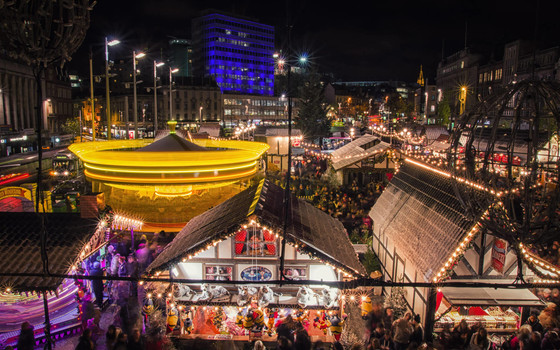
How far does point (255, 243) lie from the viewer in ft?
26.4

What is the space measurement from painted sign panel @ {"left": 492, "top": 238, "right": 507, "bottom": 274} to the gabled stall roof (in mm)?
12947

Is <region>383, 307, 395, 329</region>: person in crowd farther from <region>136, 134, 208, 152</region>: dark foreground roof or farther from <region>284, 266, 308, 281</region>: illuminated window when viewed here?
<region>136, 134, 208, 152</region>: dark foreground roof

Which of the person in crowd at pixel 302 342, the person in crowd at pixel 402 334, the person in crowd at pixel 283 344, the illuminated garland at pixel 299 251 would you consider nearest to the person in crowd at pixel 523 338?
→ the person in crowd at pixel 402 334

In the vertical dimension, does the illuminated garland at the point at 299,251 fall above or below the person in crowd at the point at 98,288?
above

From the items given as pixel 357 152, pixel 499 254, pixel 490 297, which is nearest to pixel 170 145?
pixel 499 254

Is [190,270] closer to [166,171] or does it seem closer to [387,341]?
[166,171]

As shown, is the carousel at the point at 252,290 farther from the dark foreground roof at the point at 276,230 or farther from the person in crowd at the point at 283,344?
the person in crowd at the point at 283,344

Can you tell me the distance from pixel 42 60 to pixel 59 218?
20.9ft

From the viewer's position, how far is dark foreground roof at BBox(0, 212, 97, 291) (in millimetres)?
7121

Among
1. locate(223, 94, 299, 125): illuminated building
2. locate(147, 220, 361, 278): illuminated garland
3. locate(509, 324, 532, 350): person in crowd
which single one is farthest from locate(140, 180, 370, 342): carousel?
locate(223, 94, 299, 125): illuminated building

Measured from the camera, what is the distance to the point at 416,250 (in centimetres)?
881

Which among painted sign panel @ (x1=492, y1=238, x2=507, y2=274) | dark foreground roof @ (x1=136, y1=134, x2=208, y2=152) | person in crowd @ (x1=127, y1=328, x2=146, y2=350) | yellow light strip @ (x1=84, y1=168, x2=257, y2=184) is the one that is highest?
dark foreground roof @ (x1=136, y1=134, x2=208, y2=152)

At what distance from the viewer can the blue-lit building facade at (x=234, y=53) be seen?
326ft

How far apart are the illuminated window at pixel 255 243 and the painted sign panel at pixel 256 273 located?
328 millimetres
